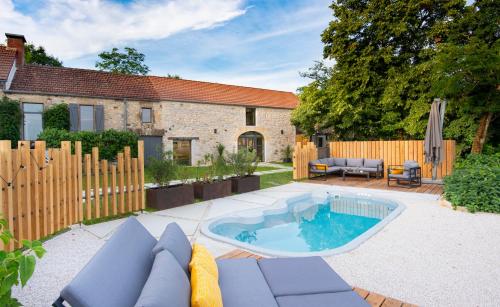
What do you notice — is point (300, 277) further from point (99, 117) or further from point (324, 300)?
point (99, 117)

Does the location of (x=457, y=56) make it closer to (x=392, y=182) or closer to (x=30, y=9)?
(x=392, y=182)

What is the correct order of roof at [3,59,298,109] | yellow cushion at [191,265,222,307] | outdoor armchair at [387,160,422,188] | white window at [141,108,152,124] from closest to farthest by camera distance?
yellow cushion at [191,265,222,307] < outdoor armchair at [387,160,422,188] < roof at [3,59,298,109] < white window at [141,108,152,124]

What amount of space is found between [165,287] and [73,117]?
57.4 ft

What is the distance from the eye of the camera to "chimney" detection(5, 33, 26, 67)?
52.2ft

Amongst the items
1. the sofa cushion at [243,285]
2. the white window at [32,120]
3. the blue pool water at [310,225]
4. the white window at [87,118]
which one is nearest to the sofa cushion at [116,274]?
the sofa cushion at [243,285]

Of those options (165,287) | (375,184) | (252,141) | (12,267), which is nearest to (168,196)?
(165,287)

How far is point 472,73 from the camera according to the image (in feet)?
31.4

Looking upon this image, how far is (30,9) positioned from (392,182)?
16323 mm

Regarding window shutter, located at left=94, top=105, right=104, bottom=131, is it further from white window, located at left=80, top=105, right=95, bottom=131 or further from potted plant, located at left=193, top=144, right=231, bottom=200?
potted plant, located at left=193, top=144, right=231, bottom=200

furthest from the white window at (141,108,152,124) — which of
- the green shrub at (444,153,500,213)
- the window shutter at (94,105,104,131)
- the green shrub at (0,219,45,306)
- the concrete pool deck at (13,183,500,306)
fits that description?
the green shrub at (0,219,45,306)

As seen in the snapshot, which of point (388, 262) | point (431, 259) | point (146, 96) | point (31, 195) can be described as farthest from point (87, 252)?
point (146, 96)

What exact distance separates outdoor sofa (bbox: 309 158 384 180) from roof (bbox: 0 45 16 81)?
15550 millimetres

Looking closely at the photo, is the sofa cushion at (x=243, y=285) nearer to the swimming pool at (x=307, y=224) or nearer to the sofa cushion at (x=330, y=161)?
the swimming pool at (x=307, y=224)

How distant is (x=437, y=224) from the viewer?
555cm
